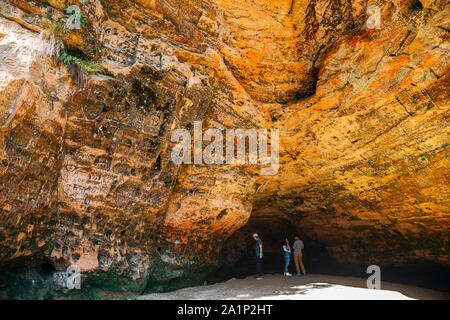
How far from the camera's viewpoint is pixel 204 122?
7023 mm

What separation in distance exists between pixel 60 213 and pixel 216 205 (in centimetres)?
397

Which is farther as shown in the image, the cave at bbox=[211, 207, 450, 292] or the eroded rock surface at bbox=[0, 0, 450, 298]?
the cave at bbox=[211, 207, 450, 292]

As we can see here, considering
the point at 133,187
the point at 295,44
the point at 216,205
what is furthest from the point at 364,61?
the point at 133,187

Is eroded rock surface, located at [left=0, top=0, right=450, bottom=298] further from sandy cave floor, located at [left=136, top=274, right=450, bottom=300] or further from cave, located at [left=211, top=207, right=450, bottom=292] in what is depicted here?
sandy cave floor, located at [left=136, top=274, right=450, bottom=300]

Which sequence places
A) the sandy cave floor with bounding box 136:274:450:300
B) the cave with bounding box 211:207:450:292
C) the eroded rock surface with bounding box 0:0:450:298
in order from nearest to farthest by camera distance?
the eroded rock surface with bounding box 0:0:450:298 → the sandy cave floor with bounding box 136:274:450:300 → the cave with bounding box 211:207:450:292

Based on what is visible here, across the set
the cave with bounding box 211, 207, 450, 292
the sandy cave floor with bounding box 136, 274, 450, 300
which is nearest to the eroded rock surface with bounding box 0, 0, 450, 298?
the cave with bounding box 211, 207, 450, 292

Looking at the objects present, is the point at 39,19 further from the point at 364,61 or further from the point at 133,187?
the point at 364,61

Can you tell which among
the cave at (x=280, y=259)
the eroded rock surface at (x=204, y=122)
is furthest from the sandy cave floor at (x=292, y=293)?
the cave at (x=280, y=259)

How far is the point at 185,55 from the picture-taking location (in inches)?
250

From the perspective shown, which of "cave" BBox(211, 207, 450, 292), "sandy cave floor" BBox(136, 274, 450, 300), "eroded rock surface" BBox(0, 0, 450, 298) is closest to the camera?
"eroded rock surface" BBox(0, 0, 450, 298)

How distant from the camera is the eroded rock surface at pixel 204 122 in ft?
15.4

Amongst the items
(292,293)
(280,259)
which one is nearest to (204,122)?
(292,293)

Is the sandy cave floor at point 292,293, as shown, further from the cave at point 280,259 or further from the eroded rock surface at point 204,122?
the cave at point 280,259

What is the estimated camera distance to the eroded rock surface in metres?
4.70
